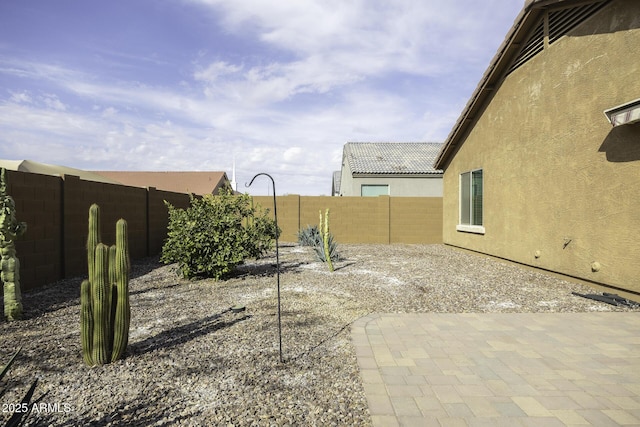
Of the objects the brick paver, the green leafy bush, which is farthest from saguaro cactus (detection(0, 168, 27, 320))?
the brick paver

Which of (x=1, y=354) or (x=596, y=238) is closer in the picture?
(x=1, y=354)

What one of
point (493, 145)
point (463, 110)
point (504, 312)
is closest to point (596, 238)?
point (504, 312)

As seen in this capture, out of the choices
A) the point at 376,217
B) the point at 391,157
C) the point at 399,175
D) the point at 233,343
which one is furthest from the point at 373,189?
the point at 233,343

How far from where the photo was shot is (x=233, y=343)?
3.84m

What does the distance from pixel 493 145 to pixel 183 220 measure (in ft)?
27.3

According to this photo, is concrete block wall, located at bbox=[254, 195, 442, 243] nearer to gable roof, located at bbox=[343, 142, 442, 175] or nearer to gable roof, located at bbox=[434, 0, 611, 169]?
gable roof, located at bbox=[434, 0, 611, 169]

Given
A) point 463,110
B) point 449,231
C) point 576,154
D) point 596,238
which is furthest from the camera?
point 449,231

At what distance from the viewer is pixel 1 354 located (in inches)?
138

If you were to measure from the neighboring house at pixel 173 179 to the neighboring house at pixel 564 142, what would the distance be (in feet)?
84.3

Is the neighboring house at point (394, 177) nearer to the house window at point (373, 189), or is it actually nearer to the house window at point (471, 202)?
the house window at point (373, 189)

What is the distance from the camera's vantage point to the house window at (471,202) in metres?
10.9

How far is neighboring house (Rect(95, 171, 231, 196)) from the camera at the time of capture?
31688 millimetres

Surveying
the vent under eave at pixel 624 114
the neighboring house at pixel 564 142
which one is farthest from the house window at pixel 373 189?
the vent under eave at pixel 624 114

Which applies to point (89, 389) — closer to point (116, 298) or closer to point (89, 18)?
point (116, 298)
